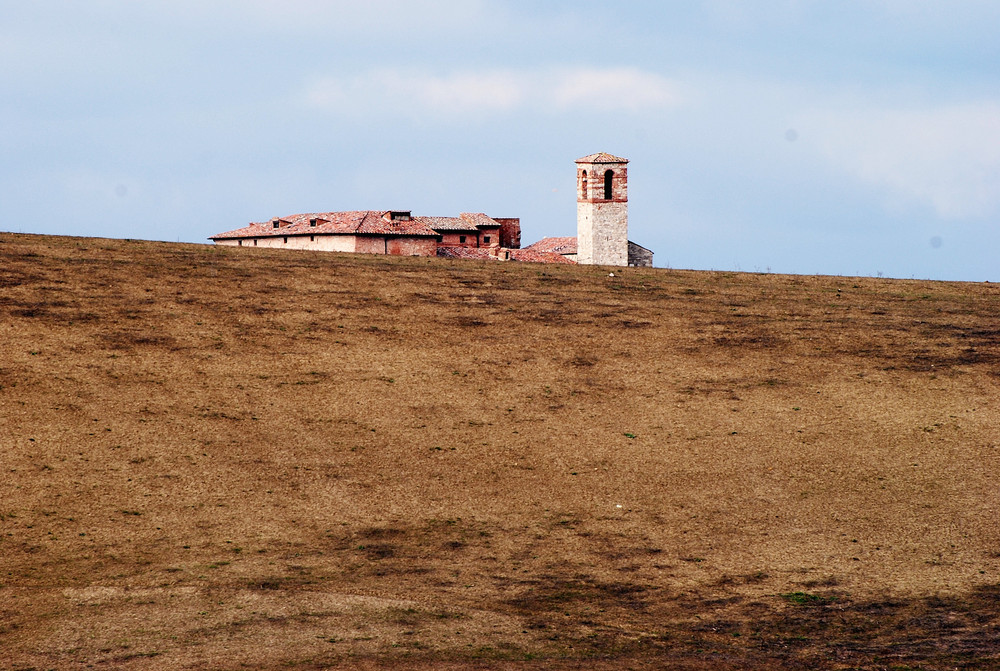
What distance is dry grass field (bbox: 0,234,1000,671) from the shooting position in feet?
60.6

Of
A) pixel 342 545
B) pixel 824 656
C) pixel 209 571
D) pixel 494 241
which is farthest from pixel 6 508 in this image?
pixel 494 241

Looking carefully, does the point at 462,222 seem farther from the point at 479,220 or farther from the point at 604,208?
the point at 604,208

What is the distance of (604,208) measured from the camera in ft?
210

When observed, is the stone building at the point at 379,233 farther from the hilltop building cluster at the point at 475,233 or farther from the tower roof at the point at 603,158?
the tower roof at the point at 603,158

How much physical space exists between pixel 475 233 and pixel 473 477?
57410mm

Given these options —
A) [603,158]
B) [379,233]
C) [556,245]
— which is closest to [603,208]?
[603,158]

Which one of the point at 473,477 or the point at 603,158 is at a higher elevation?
the point at 603,158

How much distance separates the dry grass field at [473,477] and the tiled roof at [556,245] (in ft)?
149

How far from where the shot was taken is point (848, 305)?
4441 cm

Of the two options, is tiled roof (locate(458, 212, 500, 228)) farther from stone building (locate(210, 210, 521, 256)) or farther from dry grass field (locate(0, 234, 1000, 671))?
dry grass field (locate(0, 234, 1000, 671))

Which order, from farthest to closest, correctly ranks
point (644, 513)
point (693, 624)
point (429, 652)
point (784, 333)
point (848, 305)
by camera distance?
1. point (848, 305)
2. point (784, 333)
3. point (644, 513)
4. point (693, 624)
5. point (429, 652)

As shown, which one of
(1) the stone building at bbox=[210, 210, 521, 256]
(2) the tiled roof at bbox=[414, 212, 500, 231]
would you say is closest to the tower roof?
(1) the stone building at bbox=[210, 210, 521, 256]

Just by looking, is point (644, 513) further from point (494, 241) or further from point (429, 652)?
point (494, 241)

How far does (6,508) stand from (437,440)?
10631 mm
